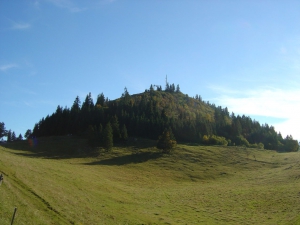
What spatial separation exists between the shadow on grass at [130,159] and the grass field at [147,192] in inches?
14.6

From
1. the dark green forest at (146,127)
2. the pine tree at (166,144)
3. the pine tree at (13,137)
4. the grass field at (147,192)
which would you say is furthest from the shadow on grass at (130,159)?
the pine tree at (13,137)

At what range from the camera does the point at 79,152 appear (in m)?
109

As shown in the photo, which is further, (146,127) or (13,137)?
(13,137)

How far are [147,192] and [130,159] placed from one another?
43.7m

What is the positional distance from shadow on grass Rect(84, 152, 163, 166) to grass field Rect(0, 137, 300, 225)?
372mm

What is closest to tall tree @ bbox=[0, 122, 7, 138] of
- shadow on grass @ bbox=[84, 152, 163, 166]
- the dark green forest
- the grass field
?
the dark green forest

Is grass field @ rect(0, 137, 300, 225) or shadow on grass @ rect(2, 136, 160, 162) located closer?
grass field @ rect(0, 137, 300, 225)

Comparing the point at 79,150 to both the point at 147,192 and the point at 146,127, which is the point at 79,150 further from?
the point at 147,192

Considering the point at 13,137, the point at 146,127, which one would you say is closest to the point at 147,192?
the point at 146,127

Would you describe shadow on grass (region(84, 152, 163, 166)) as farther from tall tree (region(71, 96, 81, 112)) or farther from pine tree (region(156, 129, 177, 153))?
tall tree (region(71, 96, 81, 112))

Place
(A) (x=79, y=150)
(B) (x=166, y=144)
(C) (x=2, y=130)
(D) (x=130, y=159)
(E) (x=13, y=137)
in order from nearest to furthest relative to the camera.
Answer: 1. (D) (x=130, y=159)
2. (B) (x=166, y=144)
3. (A) (x=79, y=150)
4. (C) (x=2, y=130)
5. (E) (x=13, y=137)

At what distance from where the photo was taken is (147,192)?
5494 cm

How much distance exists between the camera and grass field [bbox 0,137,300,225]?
26875 mm

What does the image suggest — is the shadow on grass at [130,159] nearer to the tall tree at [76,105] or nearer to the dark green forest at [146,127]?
the dark green forest at [146,127]
